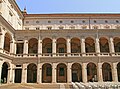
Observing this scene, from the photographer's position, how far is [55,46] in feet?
105

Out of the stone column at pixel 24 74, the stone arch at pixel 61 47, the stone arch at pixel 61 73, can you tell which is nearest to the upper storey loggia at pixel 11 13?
the stone column at pixel 24 74

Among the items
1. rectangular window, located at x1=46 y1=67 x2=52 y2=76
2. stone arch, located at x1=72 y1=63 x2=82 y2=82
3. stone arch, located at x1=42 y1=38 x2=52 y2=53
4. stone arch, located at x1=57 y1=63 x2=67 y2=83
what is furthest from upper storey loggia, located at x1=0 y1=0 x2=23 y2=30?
stone arch, located at x1=72 y1=63 x2=82 y2=82

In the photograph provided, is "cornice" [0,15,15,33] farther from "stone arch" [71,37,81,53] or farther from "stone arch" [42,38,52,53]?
"stone arch" [71,37,81,53]

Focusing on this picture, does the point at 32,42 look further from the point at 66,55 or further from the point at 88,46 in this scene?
the point at 88,46

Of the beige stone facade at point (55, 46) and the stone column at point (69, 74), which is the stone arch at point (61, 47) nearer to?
the beige stone facade at point (55, 46)

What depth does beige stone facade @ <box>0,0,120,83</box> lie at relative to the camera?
Answer: 30.2m

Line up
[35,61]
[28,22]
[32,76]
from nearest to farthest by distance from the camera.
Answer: [35,61] → [32,76] → [28,22]

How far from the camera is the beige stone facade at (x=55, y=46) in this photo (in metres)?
30.2

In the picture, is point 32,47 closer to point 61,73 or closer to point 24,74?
point 24,74

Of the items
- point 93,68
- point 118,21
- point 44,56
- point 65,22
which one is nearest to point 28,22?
point 65,22

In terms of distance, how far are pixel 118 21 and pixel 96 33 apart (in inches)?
384

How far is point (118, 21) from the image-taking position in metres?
38.8

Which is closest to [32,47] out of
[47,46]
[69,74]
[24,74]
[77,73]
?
[47,46]

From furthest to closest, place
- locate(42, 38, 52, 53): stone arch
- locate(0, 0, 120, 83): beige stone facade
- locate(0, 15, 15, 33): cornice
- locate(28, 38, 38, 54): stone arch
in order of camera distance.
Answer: locate(42, 38, 52, 53): stone arch < locate(28, 38, 38, 54): stone arch < locate(0, 0, 120, 83): beige stone facade < locate(0, 15, 15, 33): cornice
